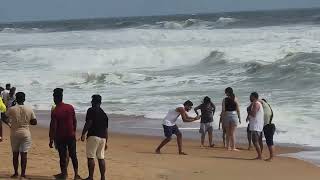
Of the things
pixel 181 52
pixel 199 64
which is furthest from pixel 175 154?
pixel 181 52

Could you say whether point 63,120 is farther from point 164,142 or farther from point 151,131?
point 151,131

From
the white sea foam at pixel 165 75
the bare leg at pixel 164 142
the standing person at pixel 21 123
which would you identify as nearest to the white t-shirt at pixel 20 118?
the standing person at pixel 21 123

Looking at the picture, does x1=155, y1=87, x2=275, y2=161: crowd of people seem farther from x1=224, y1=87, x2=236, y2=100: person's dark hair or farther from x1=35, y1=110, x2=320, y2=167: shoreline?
x1=35, y1=110, x2=320, y2=167: shoreline

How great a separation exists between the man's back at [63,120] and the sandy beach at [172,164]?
824mm

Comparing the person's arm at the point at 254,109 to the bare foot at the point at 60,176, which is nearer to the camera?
the bare foot at the point at 60,176

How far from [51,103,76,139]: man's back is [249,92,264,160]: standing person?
4.47m

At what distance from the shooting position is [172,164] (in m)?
11.3

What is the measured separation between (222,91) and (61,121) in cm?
1500

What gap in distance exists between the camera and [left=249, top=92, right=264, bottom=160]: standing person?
12133 mm

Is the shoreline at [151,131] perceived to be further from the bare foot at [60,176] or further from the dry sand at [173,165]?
the bare foot at [60,176]

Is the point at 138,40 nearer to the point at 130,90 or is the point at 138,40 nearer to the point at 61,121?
the point at 130,90

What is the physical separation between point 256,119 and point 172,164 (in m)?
1.93

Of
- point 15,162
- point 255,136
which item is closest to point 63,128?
point 15,162

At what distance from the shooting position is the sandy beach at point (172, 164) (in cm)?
989
